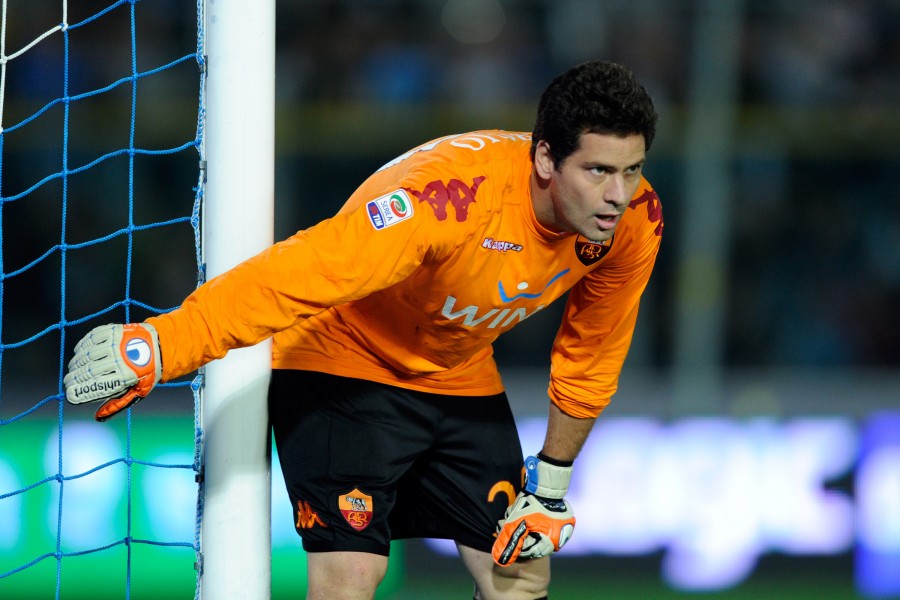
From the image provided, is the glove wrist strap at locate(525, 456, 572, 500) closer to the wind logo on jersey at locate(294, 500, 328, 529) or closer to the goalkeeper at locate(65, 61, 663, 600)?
the goalkeeper at locate(65, 61, 663, 600)

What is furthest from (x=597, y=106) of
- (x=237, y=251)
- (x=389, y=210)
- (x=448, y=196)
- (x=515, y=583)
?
(x=515, y=583)

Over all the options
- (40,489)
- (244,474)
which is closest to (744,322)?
(40,489)

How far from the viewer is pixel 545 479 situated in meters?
3.32

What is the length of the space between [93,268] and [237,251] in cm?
431

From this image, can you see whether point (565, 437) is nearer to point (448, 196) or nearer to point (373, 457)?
point (373, 457)

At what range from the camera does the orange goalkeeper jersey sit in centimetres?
241

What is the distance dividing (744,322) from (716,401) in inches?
57.9

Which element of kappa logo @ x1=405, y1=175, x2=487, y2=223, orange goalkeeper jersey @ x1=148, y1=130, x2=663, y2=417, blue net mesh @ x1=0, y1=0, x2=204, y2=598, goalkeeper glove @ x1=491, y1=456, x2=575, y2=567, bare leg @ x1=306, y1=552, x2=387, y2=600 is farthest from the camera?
blue net mesh @ x1=0, y1=0, x2=204, y2=598

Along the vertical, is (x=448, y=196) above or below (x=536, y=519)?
above

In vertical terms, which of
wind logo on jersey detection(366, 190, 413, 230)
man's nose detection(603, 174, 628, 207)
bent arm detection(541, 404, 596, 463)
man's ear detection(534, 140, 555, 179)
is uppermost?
man's ear detection(534, 140, 555, 179)

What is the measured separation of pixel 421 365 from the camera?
312 centimetres

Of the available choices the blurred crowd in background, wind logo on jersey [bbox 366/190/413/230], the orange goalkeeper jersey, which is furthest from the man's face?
the blurred crowd in background

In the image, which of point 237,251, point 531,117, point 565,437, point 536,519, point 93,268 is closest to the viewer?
point 237,251

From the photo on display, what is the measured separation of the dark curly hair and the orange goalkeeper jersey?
21 cm
